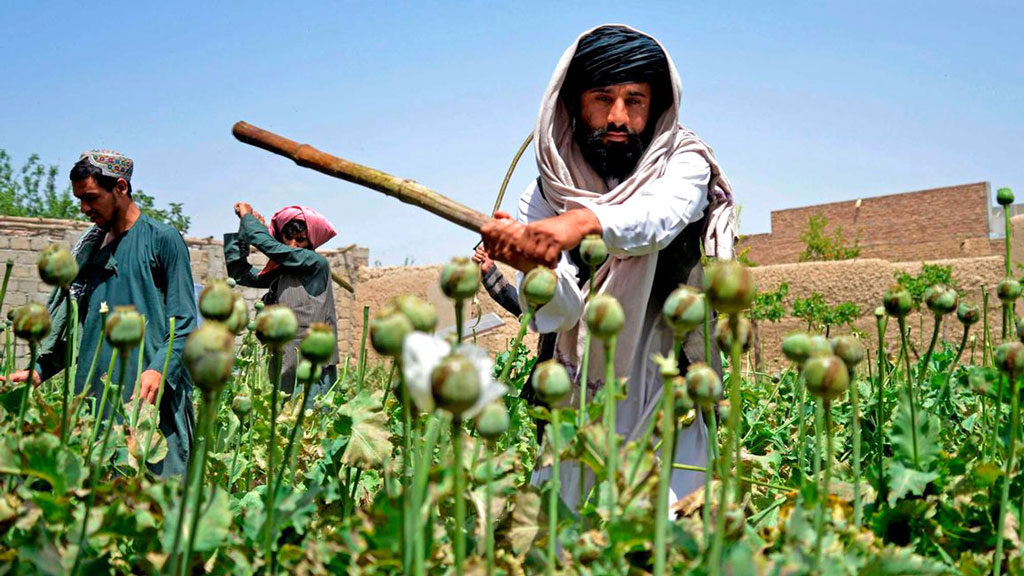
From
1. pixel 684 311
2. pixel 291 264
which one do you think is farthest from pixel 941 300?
pixel 291 264

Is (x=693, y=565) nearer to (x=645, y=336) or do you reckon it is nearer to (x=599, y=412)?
(x=599, y=412)

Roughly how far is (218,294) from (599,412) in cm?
38

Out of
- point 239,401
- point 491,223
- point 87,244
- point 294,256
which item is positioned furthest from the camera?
point 294,256

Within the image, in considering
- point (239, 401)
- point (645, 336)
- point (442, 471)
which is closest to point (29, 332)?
point (442, 471)

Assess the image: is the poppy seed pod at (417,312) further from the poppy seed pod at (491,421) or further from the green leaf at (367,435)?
the green leaf at (367,435)

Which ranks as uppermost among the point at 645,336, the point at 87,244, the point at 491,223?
the point at 87,244

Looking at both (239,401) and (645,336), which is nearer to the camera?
(239,401)

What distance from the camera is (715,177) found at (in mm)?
1965

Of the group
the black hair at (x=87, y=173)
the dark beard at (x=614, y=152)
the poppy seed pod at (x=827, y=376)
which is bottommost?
the poppy seed pod at (x=827, y=376)

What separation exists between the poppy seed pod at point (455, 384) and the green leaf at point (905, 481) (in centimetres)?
60

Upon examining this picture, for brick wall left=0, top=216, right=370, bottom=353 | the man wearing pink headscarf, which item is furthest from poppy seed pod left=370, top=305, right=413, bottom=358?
brick wall left=0, top=216, right=370, bottom=353

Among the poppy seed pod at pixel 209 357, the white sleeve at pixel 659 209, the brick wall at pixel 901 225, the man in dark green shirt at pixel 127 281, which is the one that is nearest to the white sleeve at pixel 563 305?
the white sleeve at pixel 659 209

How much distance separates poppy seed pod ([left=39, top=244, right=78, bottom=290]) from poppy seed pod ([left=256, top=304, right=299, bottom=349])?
8.6 inches

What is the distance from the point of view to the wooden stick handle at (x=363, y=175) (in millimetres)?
2184
